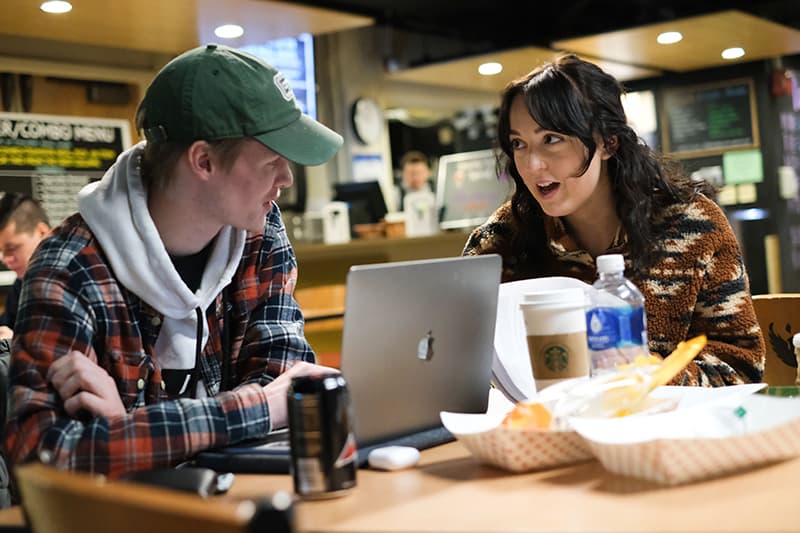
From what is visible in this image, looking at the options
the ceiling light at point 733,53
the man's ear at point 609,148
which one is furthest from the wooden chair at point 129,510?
the ceiling light at point 733,53

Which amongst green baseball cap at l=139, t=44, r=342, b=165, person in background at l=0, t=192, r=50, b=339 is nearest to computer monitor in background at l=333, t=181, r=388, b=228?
person in background at l=0, t=192, r=50, b=339

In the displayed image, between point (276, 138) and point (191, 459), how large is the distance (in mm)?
560

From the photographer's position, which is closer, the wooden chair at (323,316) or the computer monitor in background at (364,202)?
the wooden chair at (323,316)

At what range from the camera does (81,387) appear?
141 centimetres

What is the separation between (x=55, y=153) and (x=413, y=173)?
3.04 m

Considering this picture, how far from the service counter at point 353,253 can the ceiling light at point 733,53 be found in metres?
2.36

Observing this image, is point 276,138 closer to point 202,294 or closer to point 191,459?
point 202,294

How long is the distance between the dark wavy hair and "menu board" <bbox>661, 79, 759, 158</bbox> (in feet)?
18.0

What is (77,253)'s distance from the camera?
1.55 meters

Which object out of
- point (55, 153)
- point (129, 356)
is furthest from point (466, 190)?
point (129, 356)

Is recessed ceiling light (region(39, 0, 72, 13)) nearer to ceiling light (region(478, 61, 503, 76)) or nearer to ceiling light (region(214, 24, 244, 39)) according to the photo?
ceiling light (region(214, 24, 244, 39))

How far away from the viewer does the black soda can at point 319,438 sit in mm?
1146

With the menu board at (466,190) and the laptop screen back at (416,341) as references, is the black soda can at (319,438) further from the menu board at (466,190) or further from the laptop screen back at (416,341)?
the menu board at (466,190)

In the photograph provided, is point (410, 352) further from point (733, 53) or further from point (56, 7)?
point (733, 53)
